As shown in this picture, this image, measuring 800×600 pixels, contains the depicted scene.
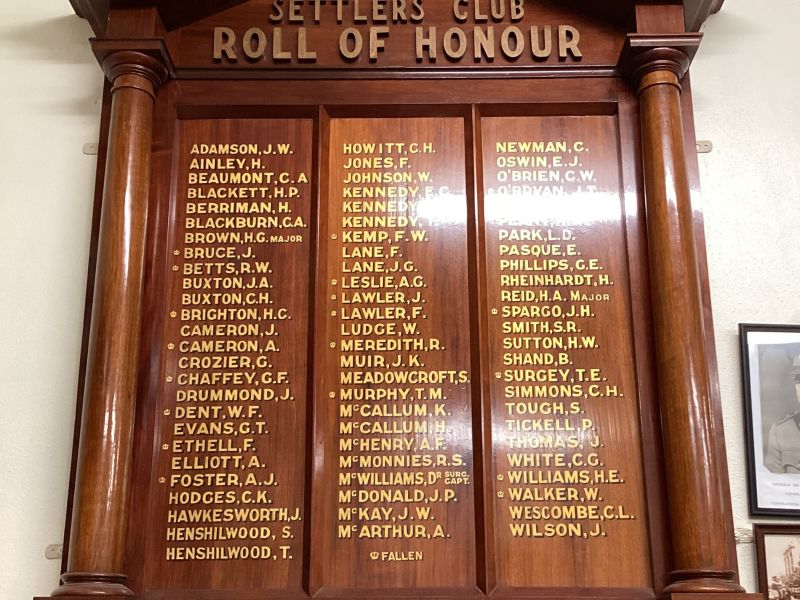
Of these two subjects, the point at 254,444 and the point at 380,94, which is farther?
the point at 380,94

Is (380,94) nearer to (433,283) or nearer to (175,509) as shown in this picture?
(433,283)

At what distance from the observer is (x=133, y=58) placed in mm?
3939

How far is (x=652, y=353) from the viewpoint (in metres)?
3.73

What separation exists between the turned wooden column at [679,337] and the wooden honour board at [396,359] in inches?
4.1

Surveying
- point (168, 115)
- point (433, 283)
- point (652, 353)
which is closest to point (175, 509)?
point (433, 283)

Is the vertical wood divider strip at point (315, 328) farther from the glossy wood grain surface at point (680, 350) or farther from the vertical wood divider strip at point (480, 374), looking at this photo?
the glossy wood grain surface at point (680, 350)

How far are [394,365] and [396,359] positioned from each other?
0.9 inches

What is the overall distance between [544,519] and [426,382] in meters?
0.64

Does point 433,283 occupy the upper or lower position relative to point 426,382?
upper

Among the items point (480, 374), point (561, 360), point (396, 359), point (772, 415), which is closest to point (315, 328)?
point (396, 359)

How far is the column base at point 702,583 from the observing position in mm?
3295

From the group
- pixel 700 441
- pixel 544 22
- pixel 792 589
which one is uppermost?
pixel 544 22

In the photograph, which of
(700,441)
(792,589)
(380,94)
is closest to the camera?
(700,441)

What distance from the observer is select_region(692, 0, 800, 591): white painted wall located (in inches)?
160
